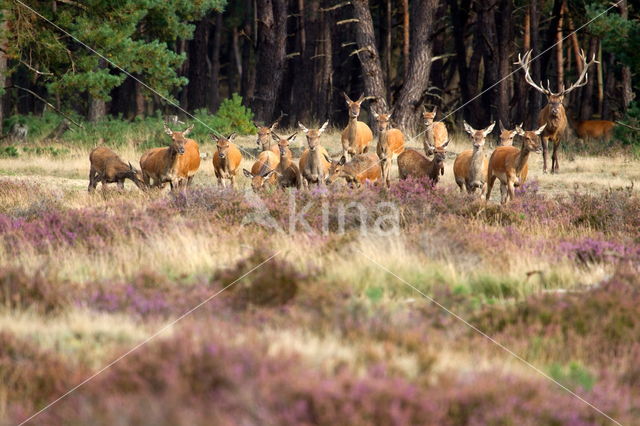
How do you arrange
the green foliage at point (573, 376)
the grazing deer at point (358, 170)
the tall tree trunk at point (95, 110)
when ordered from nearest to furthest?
the green foliage at point (573, 376) < the grazing deer at point (358, 170) < the tall tree trunk at point (95, 110)

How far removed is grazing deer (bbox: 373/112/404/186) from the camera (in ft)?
60.2

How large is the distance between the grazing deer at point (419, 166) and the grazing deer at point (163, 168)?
4.06m

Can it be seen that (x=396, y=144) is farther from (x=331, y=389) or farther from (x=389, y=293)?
(x=331, y=389)

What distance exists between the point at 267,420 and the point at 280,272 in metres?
3.27

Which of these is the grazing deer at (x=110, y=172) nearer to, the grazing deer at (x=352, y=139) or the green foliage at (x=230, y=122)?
the grazing deer at (x=352, y=139)

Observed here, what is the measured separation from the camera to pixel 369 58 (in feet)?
90.1

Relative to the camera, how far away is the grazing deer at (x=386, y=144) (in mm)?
18359

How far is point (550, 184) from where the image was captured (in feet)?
61.3

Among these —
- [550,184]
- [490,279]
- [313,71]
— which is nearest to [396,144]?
[550,184]

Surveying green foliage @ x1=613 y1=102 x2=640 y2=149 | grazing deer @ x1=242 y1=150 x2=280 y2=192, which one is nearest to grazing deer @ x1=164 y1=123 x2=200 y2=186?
grazing deer @ x1=242 y1=150 x2=280 y2=192

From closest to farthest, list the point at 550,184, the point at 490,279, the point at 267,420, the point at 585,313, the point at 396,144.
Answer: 1. the point at 267,420
2. the point at 585,313
3. the point at 490,279
4. the point at 550,184
5. the point at 396,144

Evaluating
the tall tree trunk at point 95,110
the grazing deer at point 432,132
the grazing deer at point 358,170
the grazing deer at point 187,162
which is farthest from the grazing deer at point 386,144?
the tall tree trunk at point 95,110

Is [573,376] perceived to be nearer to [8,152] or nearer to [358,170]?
[358,170]

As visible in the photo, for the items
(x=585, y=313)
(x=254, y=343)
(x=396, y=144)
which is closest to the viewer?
(x=254, y=343)
